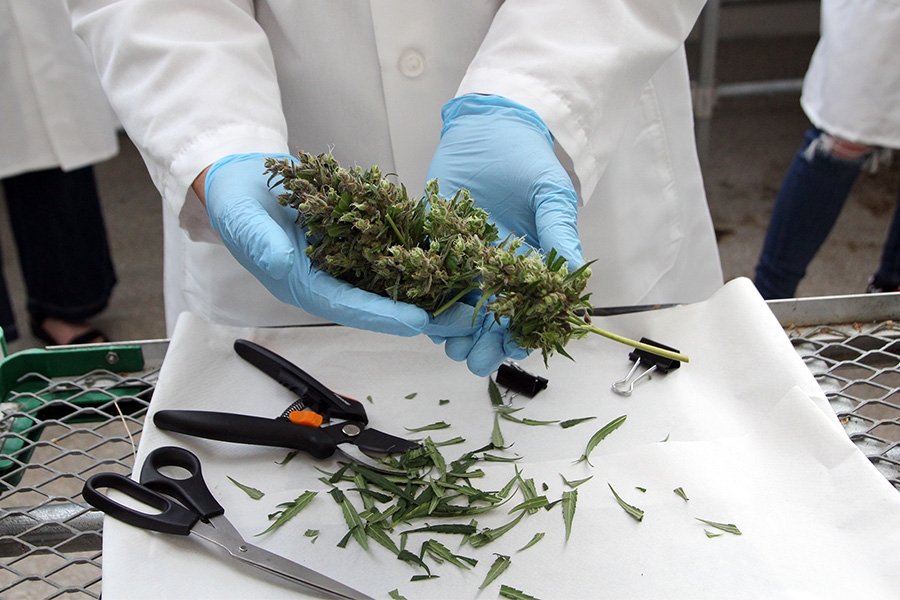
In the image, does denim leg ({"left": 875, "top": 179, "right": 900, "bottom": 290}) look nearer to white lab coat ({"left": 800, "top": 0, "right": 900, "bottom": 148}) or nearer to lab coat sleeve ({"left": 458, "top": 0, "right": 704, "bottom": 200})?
white lab coat ({"left": 800, "top": 0, "right": 900, "bottom": 148})

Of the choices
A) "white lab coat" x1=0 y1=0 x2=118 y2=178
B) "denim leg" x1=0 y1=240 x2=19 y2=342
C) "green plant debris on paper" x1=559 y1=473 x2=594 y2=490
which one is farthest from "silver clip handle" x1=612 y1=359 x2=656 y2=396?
"denim leg" x1=0 y1=240 x2=19 y2=342

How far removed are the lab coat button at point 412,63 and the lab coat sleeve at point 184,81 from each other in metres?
0.17

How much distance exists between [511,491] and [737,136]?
3.06 meters

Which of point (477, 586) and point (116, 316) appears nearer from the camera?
point (477, 586)

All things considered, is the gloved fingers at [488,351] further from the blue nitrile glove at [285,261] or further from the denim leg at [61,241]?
the denim leg at [61,241]

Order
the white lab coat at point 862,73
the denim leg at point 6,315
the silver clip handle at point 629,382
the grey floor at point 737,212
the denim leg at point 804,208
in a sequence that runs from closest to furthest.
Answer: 1. the silver clip handle at point 629,382
2. the white lab coat at point 862,73
3. the denim leg at point 804,208
4. the denim leg at point 6,315
5. the grey floor at point 737,212

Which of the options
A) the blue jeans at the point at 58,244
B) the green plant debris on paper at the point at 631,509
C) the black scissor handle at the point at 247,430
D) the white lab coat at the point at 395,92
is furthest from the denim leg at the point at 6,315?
the green plant debris on paper at the point at 631,509

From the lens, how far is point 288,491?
0.73 m

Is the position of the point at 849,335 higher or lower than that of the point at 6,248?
higher

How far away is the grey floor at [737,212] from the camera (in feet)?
8.08

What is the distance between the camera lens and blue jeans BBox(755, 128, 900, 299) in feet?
5.63

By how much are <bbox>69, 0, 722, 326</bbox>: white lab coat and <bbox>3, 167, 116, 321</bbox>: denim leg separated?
1.14 m

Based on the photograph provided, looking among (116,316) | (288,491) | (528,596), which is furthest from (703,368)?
(116,316)

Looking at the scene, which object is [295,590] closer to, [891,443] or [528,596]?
[528,596]
